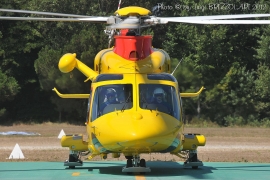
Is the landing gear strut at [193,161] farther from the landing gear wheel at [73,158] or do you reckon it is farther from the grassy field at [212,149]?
the grassy field at [212,149]

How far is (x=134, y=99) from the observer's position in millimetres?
14117

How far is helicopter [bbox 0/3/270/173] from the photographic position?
43.5ft

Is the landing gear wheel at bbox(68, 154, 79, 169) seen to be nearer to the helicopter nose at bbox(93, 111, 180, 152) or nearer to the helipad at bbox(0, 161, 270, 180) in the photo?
the helipad at bbox(0, 161, 270, 180)

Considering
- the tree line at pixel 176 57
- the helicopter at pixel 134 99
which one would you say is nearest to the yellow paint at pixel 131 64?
the helicopter at pixel 134 99

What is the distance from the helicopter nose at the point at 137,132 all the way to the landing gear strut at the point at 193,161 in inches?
85.1

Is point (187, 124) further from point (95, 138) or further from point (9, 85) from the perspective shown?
point (95, 138)

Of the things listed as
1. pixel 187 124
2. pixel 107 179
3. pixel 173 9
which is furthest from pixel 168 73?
pixel 173 9

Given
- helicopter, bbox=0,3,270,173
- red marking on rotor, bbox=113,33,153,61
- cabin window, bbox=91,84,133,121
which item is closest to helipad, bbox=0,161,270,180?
helicopter, bbox=0,3,270,173

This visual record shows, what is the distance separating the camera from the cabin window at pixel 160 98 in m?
14.1

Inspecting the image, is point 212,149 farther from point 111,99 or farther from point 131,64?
point 111,99

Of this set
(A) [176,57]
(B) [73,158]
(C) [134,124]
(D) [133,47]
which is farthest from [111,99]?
(A) [176,57]

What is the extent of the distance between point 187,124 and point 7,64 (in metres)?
12.4

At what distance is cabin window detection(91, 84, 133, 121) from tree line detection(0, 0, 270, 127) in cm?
2816

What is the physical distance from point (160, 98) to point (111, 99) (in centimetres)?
101
